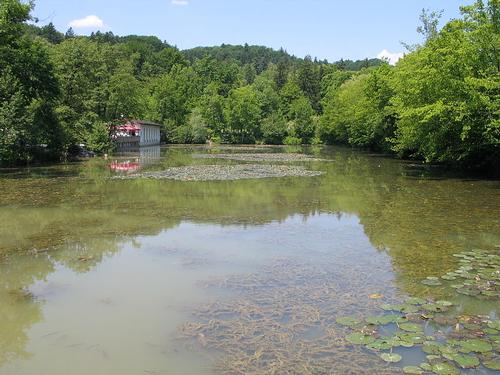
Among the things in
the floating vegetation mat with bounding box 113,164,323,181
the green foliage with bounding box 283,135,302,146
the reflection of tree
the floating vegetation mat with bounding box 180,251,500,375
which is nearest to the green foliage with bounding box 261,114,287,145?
the green foliage with bounding box 283,135,302,146

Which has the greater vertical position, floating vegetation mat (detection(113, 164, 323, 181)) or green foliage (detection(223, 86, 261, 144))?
green foliage (detection(223, 86, 261, 144))

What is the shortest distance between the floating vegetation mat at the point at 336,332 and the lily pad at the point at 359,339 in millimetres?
14

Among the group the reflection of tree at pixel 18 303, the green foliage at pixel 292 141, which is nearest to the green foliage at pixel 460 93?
the reflection of tree at pixel 18 303

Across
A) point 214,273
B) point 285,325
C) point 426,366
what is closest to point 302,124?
point 214,273

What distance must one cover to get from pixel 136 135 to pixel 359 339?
6891 cm

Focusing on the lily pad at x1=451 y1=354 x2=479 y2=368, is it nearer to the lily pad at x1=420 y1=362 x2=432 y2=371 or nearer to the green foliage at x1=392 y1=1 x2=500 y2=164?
the lily pad at x1=420 y1=362 x2=432 y2=371

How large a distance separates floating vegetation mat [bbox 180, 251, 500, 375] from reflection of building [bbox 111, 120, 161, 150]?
51132 mm

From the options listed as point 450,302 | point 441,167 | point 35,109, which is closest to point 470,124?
point 441,167

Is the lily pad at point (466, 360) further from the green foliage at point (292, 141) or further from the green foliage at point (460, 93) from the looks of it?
the green foliage at point (292, 141)

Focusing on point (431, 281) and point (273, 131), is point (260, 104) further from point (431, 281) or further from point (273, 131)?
point (431, 281)

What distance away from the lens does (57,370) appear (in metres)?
6.19

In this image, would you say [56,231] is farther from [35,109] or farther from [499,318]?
[35,109]

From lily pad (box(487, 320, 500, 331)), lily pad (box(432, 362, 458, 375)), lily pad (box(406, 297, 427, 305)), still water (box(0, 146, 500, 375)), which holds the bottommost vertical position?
still water (box(0, 146, 500, 375))

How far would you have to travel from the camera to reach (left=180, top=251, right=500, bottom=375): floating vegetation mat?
20.2ft
